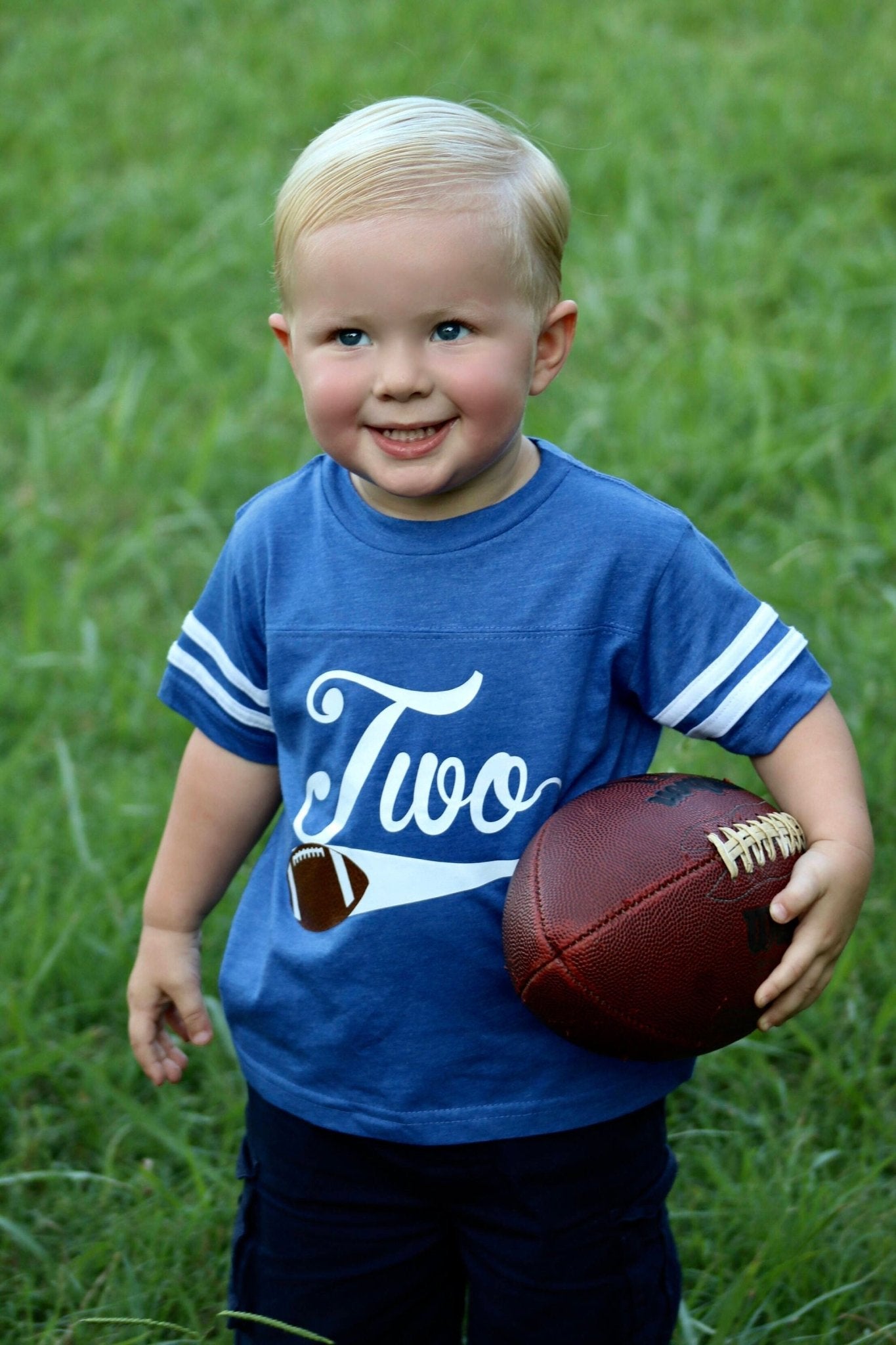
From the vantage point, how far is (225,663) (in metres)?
2.35

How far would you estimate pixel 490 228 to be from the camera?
2.01 m

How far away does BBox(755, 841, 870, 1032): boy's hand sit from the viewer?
6.71 ft

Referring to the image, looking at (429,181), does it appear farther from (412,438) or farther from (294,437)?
(294,437)

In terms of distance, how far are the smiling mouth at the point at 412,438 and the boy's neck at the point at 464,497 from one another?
95mm

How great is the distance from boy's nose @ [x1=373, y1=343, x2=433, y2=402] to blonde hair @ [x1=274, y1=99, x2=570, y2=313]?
0.56ft

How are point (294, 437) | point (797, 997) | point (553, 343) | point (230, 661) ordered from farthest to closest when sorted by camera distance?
1. point (294, 437)
2. point (230, 661)
3. point (553, 343)
4. point (797, 997)

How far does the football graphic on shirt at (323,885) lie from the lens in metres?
2.18

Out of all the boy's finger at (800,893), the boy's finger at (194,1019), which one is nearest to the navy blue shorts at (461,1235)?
the boy's finger at (194,1019)

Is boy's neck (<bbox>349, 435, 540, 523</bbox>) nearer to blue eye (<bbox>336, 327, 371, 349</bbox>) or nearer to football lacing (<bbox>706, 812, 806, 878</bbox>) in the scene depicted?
blue eye (<bbox>336, 327, 371, 349</bbox>)

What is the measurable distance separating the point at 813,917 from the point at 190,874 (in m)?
0.96

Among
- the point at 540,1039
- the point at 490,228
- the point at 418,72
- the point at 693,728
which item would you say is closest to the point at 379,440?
the point at 490,228

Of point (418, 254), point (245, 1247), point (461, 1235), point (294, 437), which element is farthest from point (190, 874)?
point (294, 437)

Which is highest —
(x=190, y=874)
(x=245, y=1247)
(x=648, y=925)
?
(x=648, y=925)

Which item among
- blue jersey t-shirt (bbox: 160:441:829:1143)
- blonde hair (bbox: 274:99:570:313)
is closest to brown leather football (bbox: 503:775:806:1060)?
blue jersey t-shirt (bbox: 160:441:829:1143)
